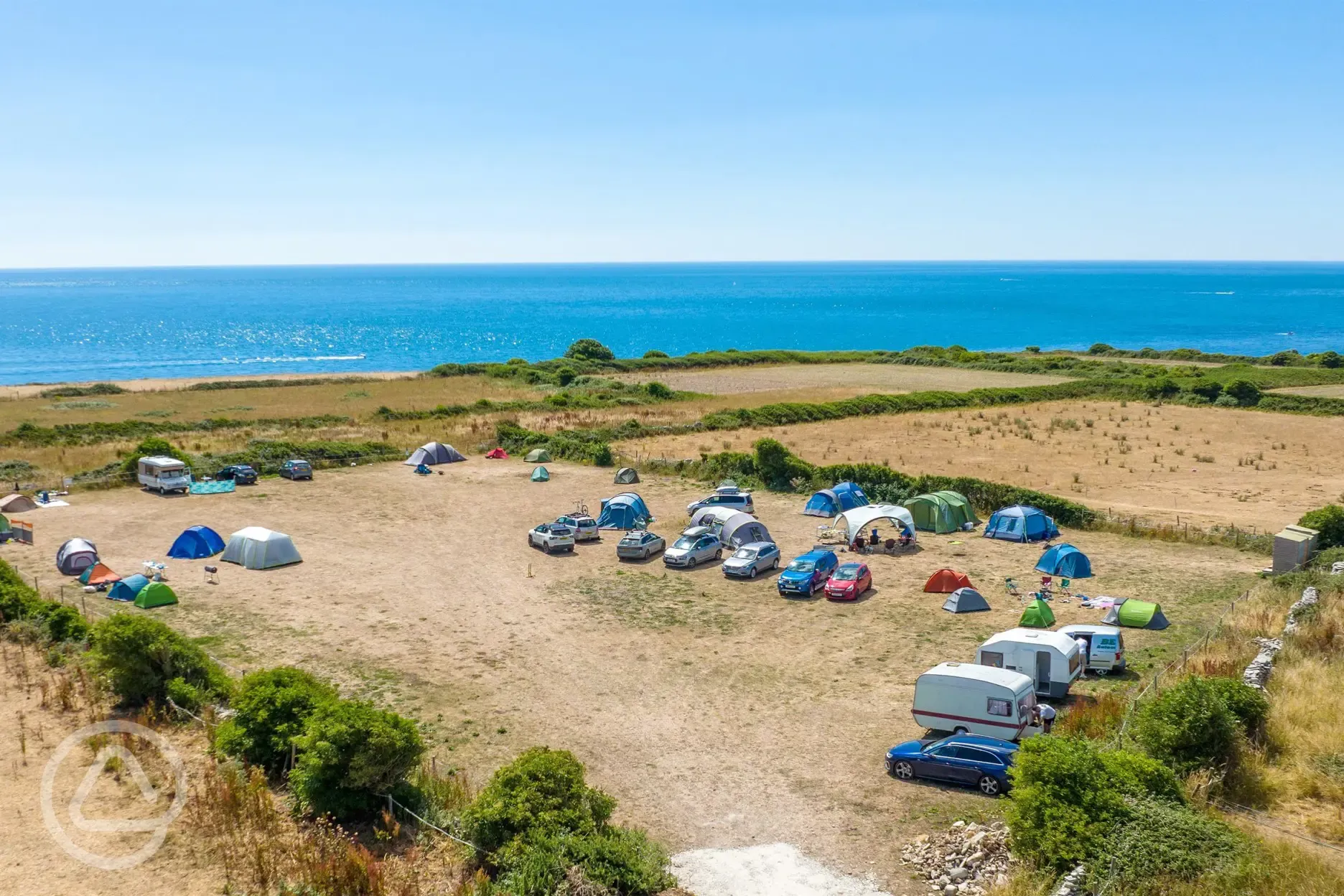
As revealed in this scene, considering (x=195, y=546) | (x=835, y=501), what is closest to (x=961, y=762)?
(x=835, y=501)

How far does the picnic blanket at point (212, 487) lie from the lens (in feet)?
138

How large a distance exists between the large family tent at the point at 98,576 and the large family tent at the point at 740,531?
720 inches

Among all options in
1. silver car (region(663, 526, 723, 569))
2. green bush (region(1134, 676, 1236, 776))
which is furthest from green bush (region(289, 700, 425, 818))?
silver car (region(663, 526, 723, 569))

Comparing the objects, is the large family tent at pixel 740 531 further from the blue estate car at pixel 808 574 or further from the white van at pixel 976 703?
the white van at pixel 976 703

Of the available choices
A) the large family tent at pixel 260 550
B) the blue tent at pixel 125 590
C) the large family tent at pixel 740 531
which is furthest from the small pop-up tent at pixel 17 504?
the large family tent at pixel 740 531

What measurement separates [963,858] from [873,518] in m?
19.6

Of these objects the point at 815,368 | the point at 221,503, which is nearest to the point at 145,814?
the point at 221,503

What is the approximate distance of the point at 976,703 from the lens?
59.5 feet

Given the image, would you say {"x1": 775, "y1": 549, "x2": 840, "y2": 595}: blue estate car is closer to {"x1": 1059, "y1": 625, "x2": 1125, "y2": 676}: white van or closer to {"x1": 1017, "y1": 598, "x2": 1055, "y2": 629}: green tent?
{"x1": 1017, "y1": 598, "x2": 1055, "y2": 629}: green tent

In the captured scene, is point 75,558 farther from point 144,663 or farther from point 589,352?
point 589,352

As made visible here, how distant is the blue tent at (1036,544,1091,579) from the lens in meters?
29.9

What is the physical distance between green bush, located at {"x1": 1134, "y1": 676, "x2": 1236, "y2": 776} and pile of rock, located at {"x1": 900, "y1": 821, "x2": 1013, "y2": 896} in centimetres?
309

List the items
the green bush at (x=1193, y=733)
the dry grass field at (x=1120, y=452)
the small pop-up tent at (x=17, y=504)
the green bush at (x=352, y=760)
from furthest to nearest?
the dry grass field at (x=1120, y=452), the small pop-up tent at (x=17, y=504), the green bush at (x=1193, y=733), the green bush at (x=352, y=760)

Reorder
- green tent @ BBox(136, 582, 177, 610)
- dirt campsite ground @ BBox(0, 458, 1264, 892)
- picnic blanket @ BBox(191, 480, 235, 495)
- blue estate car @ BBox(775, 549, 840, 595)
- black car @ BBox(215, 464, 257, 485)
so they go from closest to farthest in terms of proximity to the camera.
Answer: dirt campsite ground @ BBox(0, 458, 1264, 892)
green tent @ BBox(136, 582, 177, 610)
blue estate car @ BBox(775, 549, 840, 595)
picnic blanket @ BBox(191, 480, 235, 495)
black car @ BBox(215, 464, 257, 485)
